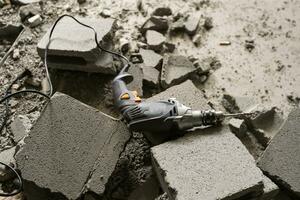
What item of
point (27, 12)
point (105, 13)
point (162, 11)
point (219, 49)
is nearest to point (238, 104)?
point (219, 49)

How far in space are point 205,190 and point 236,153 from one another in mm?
284

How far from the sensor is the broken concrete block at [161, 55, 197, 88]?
8.71 feet

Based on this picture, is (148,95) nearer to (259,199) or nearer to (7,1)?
(259,199)

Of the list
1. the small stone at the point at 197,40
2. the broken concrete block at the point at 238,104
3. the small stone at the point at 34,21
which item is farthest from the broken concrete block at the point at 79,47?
the broken concrete block at the point at 238,104

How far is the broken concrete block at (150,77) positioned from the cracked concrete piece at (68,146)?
1.65 feet

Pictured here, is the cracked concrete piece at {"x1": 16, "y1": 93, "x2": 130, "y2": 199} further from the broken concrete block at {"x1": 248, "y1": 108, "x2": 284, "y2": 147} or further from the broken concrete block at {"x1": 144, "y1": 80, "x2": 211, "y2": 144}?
the broken concrete block at {"x1": 248, "y1": 108, "x2": 284, "y2": 147}

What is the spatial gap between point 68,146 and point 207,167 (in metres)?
0.77

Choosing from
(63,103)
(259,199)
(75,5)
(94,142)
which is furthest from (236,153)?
(75,5)

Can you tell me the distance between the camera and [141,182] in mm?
2234

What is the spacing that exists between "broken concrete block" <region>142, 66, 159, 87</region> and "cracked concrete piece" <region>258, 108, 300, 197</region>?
2.86 ft

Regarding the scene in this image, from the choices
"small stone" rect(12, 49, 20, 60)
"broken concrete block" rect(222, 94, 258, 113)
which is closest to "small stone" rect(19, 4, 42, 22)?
"small stone" rect(12, 49, 20, 60)

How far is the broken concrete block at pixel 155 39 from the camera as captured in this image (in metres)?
2.86

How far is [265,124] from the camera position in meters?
2.51

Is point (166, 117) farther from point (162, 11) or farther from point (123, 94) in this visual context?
point (162, 11)
